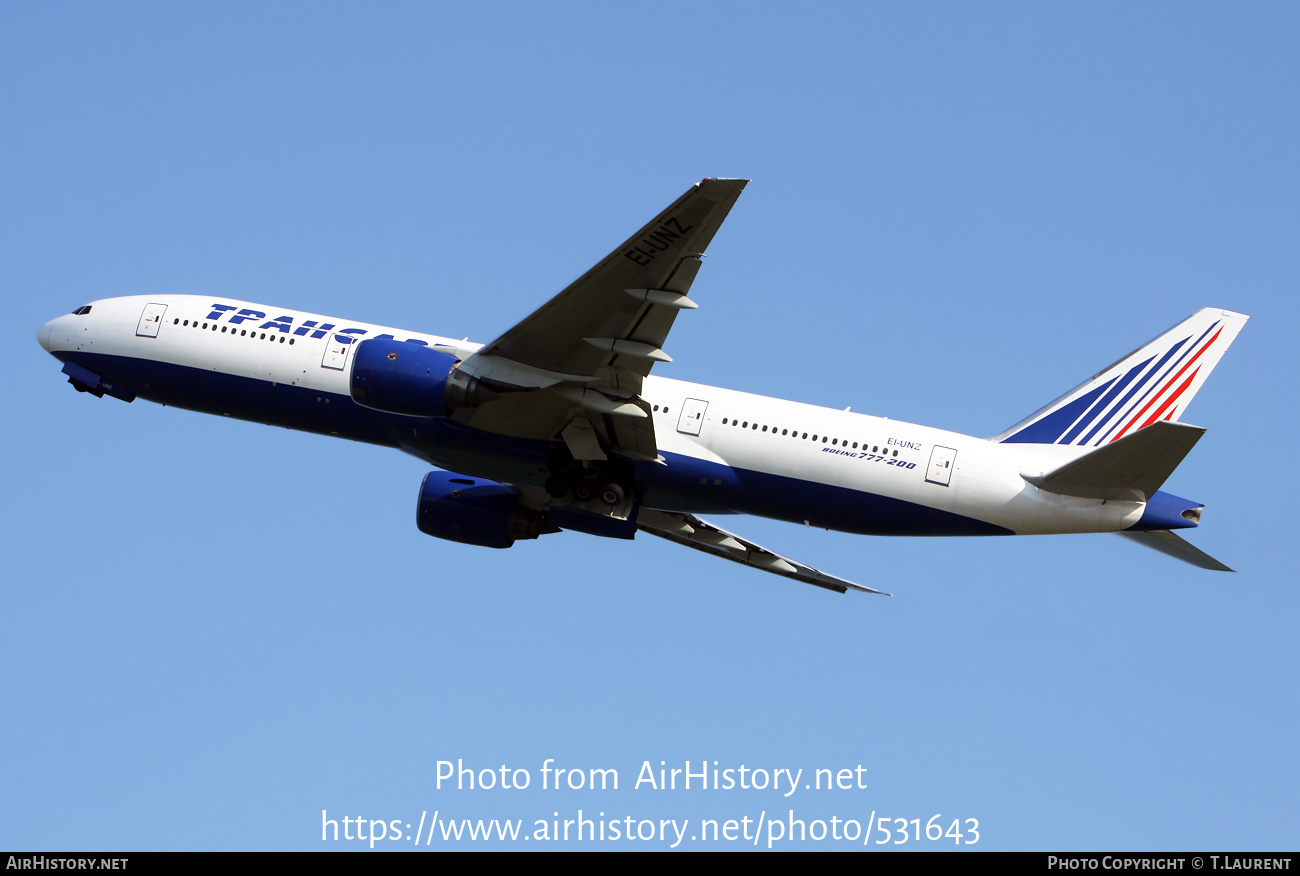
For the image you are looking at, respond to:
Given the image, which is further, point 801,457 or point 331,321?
point 331,321

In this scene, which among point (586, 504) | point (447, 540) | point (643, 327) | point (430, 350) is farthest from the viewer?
point (447, 540)

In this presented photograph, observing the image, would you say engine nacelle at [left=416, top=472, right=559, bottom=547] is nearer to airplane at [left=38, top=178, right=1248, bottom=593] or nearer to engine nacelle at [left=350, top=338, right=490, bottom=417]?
airplane at [left=38, top=178, right=1248, bottom=593]

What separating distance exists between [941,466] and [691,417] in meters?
5.69

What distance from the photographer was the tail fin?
29.7 meters

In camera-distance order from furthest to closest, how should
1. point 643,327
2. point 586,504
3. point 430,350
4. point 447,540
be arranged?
point 447,540
point 586,504
point 430,350
point 643,327

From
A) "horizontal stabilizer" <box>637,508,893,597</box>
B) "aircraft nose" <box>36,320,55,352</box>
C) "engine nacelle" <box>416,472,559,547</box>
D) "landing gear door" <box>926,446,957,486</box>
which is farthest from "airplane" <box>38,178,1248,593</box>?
"horizontal stabilizer" <box>637,508,893,597</box>

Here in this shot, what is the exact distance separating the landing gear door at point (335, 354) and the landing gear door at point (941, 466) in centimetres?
1352

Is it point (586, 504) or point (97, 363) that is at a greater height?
point (97, 363)

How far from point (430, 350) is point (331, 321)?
4.15m

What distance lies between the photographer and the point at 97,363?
31.4 meters
